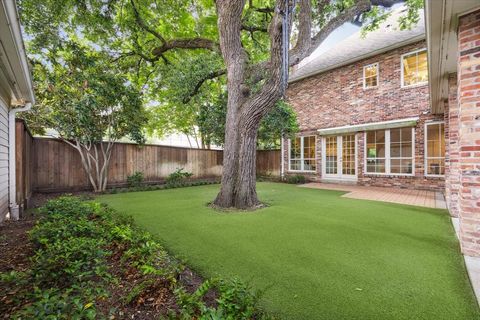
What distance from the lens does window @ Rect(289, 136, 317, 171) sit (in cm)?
992

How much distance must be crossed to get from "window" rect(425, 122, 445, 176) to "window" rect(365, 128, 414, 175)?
0.41 meters

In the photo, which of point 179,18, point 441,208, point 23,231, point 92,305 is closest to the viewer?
point 92,305

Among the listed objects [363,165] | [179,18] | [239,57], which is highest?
[179,18]

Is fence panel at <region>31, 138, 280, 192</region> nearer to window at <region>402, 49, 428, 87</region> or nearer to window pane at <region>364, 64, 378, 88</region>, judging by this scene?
window pane at <region>364, 64, 378, 88</region>

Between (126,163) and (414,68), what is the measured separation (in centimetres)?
1094

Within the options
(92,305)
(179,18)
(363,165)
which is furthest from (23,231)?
(363,165)

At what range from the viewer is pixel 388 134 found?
7738mm

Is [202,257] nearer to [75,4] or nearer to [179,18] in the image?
[75,4]

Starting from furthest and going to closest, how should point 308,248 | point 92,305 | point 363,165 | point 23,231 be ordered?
point 363,165, point 23,231, point 308,248, point 92,305

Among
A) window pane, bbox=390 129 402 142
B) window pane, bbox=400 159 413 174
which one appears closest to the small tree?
window pane, bbox=390 129 402 142

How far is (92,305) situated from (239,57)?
4908 mm

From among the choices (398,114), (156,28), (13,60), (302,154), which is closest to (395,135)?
(398,114)

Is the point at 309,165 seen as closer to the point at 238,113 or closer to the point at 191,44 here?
the point at 238,113

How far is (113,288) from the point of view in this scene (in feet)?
5.79
